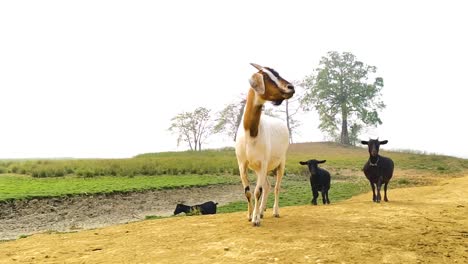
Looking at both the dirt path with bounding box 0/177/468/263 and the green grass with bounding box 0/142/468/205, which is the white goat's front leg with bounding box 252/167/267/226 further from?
the green grass with bounding box 0/142/468/205

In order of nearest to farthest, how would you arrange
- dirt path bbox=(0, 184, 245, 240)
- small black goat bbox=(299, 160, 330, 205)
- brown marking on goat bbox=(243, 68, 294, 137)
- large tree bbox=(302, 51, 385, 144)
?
1. brown marking on goat bbox=(243, 68, 294, 137)
2. small black goat bbox=(299, 160, 330, 205)
3. dirt path bbox=(0, 184, 245, 240)
4. large tree bbox=(302, 51, 385, 144)

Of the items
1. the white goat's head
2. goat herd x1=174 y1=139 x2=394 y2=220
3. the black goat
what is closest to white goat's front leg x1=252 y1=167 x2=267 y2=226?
the white goat's head

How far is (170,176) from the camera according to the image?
2791cm

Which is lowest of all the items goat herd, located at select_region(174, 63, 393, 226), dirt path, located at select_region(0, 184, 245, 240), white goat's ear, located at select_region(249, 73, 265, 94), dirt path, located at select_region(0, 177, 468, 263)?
dirt path, located at select_region(0, 184, 245, 240)

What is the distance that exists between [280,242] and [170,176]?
22.6m

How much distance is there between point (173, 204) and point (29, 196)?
6427 millimetres

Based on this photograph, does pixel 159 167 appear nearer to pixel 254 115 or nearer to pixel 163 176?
pixel 163 176

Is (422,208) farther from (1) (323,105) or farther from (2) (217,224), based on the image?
(1) (323,105)

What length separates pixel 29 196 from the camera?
16.9 metres

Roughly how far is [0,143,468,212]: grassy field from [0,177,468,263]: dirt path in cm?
802

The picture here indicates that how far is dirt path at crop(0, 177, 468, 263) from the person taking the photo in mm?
5375

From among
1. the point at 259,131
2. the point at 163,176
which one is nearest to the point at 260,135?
the point at 259,131

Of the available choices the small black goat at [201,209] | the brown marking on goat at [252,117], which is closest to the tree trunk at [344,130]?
the small black goat at [201,209]

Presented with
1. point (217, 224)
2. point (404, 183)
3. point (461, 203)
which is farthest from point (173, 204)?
point (404, 183)
